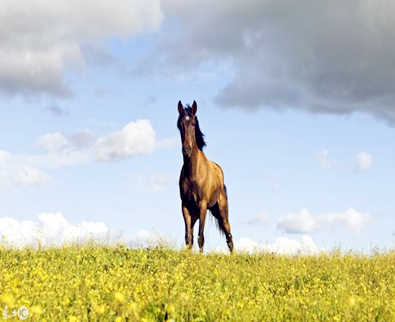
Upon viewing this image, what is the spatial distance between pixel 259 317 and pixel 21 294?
10.8 ft

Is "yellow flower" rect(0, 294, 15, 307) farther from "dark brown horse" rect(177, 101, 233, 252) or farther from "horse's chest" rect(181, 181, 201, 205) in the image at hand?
"horse's chest" rect(181, 181, 201, 205)

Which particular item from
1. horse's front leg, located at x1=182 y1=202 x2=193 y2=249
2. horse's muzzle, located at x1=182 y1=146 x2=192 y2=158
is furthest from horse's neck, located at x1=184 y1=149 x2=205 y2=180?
horse's front leg, located at x1=182 y1=202 x2=193 y2=249

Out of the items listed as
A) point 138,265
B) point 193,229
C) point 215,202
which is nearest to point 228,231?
point 215,202

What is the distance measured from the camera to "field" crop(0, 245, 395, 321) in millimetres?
6820

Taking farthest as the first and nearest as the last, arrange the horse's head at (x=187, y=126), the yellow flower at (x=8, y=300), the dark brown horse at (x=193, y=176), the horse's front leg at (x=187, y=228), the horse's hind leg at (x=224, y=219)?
the horse's hind leg at (x=224, y=219) < the horse's front leg at (x=187, y=228) < the dark brown horse at (x=193, y=176) < the horse's head at (x=187, y=126) < the yellow flower at (x=8, y=300)

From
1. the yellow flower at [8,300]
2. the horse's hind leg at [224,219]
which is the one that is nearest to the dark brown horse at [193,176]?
the horse's hind leg at [224,219]

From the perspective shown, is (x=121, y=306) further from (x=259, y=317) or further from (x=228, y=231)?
(x=228, y=231)

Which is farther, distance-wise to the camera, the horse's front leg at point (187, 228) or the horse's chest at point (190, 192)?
the horse's chest at point (190, 192)

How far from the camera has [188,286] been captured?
31.6 ft

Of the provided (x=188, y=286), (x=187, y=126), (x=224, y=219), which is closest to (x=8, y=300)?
(x=188, y=286)

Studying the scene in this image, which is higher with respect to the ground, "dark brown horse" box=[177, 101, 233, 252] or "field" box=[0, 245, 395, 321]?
"dark brown horse" box=[177, 101, 233, 252]

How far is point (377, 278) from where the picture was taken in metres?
12.5

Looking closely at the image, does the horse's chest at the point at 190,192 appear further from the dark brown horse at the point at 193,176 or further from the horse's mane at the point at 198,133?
the horse's mane at the point at 198,133

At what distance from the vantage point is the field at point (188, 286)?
6820 millimetres
